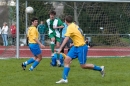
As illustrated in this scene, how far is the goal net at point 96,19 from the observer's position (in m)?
23.4

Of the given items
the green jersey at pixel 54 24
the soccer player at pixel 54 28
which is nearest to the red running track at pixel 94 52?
the soccer player at pixel 54 28

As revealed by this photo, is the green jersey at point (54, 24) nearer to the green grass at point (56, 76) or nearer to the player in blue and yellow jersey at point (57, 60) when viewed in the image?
the player in blue and yellow jersey at point (57, 60)

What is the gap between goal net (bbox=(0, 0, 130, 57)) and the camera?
2336 cm

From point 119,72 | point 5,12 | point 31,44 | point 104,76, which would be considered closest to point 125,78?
point 104,76

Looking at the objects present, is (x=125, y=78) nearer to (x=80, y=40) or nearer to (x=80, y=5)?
(x=80, y=40)

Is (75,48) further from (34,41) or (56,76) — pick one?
(34,41)

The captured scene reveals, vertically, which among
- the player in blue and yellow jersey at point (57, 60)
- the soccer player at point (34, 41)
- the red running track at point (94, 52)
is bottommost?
the red running track at point (94, 52)

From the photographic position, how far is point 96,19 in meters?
24.0

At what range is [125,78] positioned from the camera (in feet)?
44.3

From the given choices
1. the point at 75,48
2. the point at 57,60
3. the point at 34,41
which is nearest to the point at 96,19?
the point at 57,60

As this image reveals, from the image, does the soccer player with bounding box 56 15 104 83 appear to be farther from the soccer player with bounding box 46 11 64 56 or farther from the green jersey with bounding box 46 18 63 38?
the green jersey with bounding box 46 18 63 38

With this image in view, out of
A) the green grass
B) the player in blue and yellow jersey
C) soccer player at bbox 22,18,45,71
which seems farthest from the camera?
the player in blue and yellow jersey

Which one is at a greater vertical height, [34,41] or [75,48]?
[75,48]

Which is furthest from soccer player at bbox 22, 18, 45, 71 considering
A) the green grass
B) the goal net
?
the goal net
